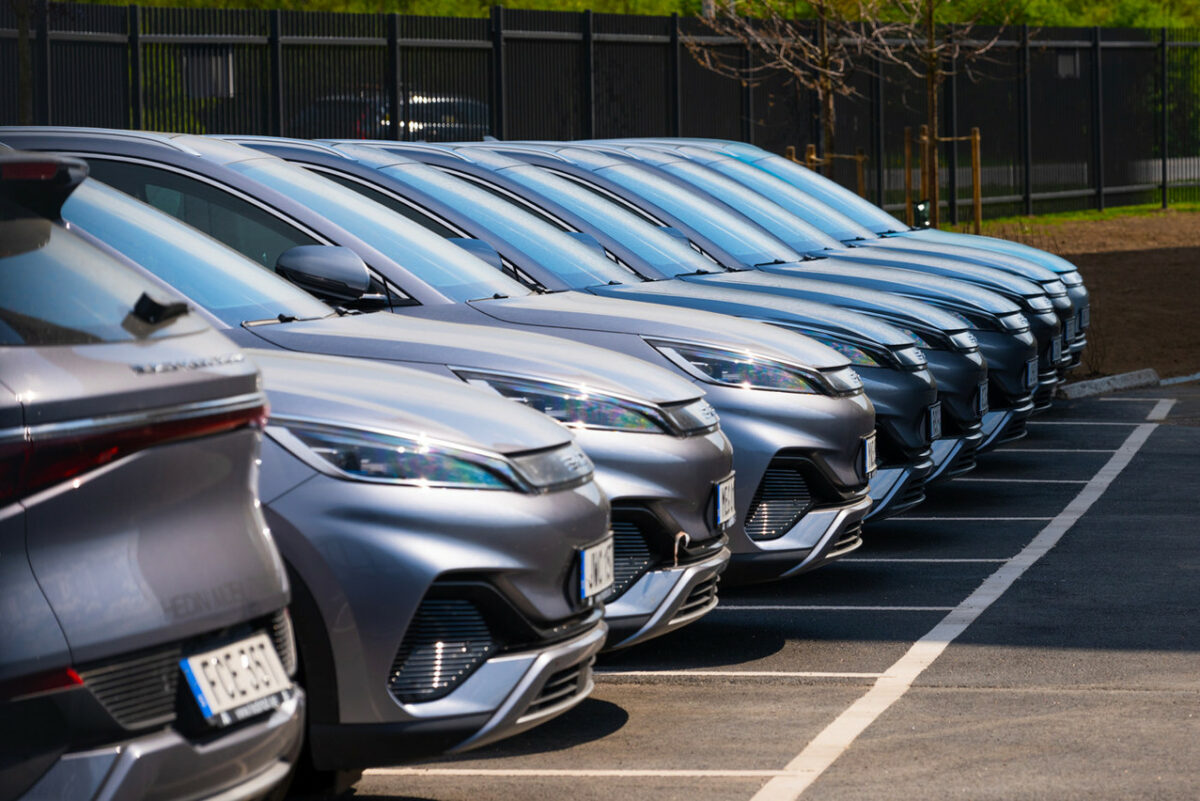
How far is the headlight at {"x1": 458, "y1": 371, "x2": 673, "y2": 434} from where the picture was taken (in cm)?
601

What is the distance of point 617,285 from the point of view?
8789 mm

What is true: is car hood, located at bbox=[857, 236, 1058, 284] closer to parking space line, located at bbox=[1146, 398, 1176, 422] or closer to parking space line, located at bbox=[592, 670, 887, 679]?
parking space line, located at bbox=[1146, 398, 1176, 422]

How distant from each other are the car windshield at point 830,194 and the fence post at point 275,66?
757cm

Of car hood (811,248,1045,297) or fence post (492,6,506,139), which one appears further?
fence post (492,6,506,139)

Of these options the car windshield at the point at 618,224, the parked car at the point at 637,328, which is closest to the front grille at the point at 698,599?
the parked car at the point at 637,328

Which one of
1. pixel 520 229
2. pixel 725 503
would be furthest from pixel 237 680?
pixel 520 229

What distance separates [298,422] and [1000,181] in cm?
2981

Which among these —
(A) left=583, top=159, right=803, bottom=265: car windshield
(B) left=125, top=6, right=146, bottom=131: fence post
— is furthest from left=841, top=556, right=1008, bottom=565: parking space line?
(B) left=125, top=6, right=146, bottom=131: fence post

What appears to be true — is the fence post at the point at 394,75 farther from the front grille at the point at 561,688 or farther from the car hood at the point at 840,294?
the front grille at the point at 561,688

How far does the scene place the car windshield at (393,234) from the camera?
278 inches

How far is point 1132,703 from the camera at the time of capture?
245 inches

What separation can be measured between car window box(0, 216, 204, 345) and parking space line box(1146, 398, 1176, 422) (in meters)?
11.5

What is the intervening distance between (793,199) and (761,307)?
415 centimetres

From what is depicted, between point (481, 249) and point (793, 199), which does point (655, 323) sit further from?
point (793, 199)
